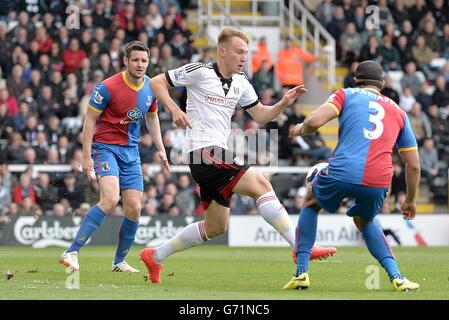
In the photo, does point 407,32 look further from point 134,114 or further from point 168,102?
point 168,102

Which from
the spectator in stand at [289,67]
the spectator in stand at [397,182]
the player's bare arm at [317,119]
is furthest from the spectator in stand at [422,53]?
the player's bare arm at [317,119]

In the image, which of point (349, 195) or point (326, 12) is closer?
point (349, 195)

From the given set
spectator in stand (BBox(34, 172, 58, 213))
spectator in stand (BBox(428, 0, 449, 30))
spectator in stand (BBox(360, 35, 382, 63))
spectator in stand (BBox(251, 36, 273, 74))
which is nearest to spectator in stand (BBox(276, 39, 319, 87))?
spectator in stand (BBox(251, 36, 273, 74))

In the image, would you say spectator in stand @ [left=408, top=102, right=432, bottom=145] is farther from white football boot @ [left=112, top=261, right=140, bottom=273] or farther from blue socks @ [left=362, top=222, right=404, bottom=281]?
blue socks @ [left=362, top=222, right=404, bottom=281]

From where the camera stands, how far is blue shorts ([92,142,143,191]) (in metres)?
12.7

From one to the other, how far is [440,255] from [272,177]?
5515 millimetres

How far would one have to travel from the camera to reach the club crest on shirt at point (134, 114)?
12930mm

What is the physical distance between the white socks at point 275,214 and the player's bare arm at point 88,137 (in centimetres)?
236

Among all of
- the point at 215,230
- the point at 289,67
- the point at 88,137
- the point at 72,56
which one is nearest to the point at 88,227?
the point at 88,137

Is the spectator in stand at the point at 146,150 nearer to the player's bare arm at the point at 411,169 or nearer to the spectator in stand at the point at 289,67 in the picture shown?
the spectator in stand at the point at 289,67

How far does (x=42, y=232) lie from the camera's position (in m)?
20.7

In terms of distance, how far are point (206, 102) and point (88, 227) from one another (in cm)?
222
